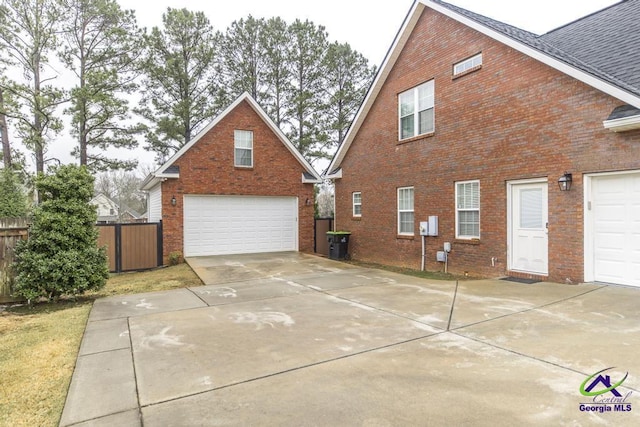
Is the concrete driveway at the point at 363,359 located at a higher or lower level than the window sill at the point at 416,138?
lower

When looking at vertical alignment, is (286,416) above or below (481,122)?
below

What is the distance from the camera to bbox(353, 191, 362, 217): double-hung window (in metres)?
13.6

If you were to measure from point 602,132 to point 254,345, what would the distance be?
722cm

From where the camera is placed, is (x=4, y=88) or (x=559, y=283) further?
(x=4, y=88)

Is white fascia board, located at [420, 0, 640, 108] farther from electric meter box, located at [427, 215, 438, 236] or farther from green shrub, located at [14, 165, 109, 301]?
green shrub, located at [14, 165, 109, 301]

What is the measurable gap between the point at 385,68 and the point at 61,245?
10183 mm

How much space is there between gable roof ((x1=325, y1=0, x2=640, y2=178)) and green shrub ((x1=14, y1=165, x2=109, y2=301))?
9.40 meters

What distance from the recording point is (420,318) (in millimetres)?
5328

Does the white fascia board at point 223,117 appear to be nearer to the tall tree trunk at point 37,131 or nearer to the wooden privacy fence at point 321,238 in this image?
the wooden privacy fence at point 321,238

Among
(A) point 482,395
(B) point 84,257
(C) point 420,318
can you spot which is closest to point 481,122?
(C) point 420,318

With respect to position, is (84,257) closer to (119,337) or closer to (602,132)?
(119,337)

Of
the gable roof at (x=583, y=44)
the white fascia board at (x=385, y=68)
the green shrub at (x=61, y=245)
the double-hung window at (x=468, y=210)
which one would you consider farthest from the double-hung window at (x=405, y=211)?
the green shrub at (x=61, y=245)

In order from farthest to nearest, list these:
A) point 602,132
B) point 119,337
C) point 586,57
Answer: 1. point 586,57
2. point 602,132
3. point 119,337

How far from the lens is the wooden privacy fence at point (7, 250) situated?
665 centimetres
